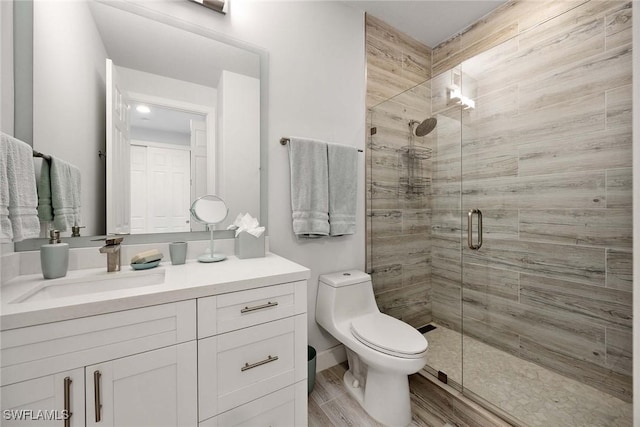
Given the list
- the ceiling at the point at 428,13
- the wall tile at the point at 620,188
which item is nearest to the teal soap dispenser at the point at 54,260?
the ceiling at the point at 428,13

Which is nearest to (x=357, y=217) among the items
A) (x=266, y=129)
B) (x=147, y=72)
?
(x=266, y=129)

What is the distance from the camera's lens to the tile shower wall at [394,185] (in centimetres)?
200

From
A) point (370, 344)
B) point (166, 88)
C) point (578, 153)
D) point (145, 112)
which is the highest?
point (166, 88)

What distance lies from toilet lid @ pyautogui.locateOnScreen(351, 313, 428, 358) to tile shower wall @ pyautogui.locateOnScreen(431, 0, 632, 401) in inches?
30.0

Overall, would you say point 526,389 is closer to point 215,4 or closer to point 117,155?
point 117,155

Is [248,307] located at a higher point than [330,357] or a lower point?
higher

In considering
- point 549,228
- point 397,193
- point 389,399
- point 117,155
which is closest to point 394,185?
point 397,193

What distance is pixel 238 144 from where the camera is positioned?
153 cm

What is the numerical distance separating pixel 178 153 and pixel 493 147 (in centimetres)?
193

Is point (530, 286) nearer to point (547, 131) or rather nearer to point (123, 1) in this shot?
point (547, 131)

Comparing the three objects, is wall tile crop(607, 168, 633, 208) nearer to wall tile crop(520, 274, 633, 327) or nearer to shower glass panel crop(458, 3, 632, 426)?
shower glass panel crop(458, 3, 632, 426)

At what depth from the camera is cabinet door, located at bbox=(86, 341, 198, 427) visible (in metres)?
0.79

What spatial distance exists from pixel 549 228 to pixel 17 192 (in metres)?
2.54

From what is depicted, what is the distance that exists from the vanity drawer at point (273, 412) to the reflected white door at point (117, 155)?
0.92m
